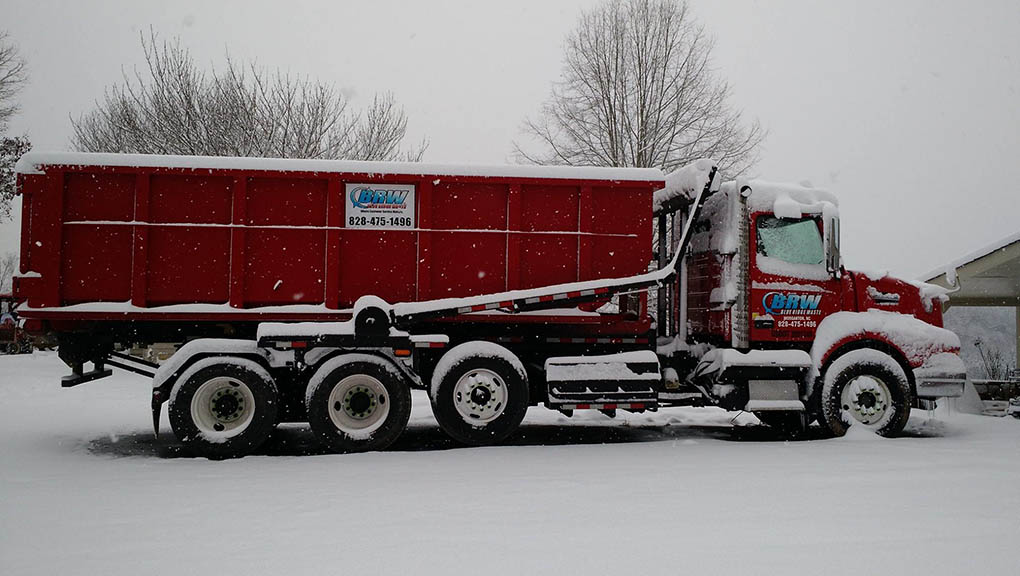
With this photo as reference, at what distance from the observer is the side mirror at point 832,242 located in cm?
885

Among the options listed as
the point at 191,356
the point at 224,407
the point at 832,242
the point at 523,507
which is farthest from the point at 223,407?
the point at 832,242

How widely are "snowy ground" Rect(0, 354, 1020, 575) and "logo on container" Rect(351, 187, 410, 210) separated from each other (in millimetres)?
2640

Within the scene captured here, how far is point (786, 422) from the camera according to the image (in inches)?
404

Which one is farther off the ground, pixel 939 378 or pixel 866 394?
pixel 939 378

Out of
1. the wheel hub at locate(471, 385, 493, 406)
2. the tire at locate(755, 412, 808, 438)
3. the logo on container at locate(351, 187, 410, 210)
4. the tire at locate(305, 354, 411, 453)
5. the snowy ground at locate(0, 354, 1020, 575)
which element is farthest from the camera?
the tire at locate(755, 412, 808, 438)

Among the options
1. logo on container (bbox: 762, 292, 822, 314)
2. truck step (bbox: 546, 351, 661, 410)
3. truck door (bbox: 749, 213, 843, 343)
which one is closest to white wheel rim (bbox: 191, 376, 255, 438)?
truck step (bbox: 546, 351, 661, 410)

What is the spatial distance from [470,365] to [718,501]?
10.9 feet

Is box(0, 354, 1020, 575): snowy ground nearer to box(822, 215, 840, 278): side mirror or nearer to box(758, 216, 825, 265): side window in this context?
box(822, 215, 840, 278): side mirror

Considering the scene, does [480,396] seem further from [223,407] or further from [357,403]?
[223,407]

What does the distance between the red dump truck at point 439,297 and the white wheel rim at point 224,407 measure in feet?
0.06

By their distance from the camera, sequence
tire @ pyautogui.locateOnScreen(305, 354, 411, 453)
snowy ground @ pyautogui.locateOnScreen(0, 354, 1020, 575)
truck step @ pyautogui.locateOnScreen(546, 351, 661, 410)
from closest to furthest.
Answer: snowy ground @ pyautogui.locateOnScreen(0, 354, 1020, 575) → tire @ pyautogui.locateOnScreen(305, 354, 411, 453) → truck step @ pyautogui.locateOnScreen(546, 351, 661, 410)

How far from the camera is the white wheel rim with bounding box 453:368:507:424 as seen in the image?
8.17m

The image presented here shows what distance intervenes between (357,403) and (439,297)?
144 centimetres

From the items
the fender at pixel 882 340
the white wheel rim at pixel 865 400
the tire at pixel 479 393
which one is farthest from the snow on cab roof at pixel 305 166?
the white wheel rim at pixel 865 400
